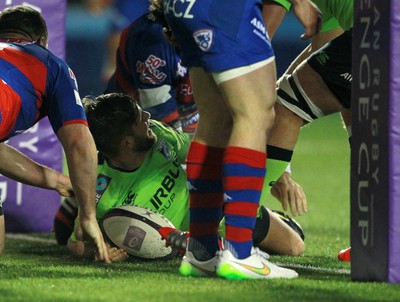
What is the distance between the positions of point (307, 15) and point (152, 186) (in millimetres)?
1544

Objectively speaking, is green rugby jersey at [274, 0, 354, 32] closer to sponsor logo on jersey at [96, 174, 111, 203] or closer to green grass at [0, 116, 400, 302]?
green grass at [0, 116, 400, 302]

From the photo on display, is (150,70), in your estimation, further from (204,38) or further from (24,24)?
(204,38)

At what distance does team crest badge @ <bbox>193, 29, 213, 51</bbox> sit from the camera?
3785 millimetres

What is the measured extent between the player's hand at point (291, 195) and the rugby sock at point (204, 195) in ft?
2.96

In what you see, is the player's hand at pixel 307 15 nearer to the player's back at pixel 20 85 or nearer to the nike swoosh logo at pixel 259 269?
the nike swoosh logo at pixel 259 269

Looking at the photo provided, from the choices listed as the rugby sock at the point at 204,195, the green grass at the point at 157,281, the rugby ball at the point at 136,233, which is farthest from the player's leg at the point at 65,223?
the rugby sock at the point at 204,195

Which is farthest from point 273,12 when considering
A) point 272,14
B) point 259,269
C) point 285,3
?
point 259,269

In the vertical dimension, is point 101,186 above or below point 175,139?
below

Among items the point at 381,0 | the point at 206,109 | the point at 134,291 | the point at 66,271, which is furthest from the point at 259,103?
the point at 66,271

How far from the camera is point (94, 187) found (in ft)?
15.4

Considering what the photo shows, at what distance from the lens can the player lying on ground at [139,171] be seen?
16.6 ft

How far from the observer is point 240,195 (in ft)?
12.5

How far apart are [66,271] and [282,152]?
3.40ft

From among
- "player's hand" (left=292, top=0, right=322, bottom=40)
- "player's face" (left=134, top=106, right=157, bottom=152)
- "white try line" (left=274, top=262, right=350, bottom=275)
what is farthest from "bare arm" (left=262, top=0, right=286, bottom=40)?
"player's face" (left=134, top=106, right=157, bottom=152)
